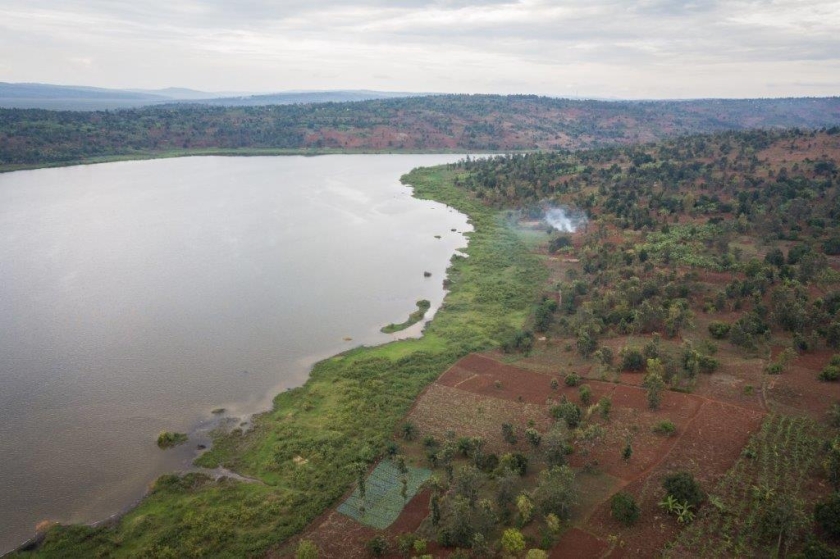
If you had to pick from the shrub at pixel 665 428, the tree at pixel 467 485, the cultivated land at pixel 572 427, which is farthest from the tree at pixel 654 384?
the tree at pixel 467 485

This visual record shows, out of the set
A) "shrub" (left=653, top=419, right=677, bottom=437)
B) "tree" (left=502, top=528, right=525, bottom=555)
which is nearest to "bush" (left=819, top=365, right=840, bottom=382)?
"shrub" (left=653, top=419, right=677, bottom=437)

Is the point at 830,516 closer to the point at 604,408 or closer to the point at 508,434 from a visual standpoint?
the point at 604,408

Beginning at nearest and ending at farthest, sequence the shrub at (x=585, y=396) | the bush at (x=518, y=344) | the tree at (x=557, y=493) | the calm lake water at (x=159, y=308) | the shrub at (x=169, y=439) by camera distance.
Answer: the tree at (x=557, y=493) < the calm lake water at (x=159, y=308) < the shrub at (x=169, y=439) < the shrub at (x=585, y=396) < the bush at (x=518, y=344)

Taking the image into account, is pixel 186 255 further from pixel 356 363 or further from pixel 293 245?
pixel 356 363

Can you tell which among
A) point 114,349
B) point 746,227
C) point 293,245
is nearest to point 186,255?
point 293,245

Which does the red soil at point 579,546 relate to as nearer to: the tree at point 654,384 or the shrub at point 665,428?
the shrub at point 665,428

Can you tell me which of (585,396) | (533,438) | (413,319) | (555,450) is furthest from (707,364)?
(413,319)

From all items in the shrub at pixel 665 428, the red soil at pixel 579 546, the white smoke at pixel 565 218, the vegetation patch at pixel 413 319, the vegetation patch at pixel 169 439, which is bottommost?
the vegetation patch at pixel 169 439
